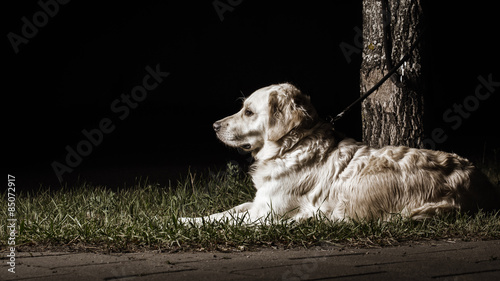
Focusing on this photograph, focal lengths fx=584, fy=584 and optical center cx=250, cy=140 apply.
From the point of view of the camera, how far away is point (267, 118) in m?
4.77

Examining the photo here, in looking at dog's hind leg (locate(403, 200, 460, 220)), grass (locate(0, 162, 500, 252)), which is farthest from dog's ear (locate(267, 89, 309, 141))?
dog's hind leg (locate(403, 200, 460, 220))

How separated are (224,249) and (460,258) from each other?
150 cm

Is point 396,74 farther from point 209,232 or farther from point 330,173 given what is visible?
point 209,232

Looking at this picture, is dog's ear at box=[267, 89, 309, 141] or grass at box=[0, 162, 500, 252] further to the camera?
dog's ear at box=[267, 89, 309, 141]

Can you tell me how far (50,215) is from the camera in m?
4.66

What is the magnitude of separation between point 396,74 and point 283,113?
1391 mm

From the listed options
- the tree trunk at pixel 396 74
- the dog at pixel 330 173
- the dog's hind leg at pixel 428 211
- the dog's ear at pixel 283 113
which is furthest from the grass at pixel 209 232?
the tree trunk at pixel 396 74

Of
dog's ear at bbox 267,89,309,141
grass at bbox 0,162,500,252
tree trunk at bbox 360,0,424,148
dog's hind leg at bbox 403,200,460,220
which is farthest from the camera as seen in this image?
tree trunk at bbox 360,0,424,148

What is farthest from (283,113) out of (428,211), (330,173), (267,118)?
(428,211)

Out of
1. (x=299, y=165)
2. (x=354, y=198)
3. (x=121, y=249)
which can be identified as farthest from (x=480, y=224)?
(x=121, y=249)

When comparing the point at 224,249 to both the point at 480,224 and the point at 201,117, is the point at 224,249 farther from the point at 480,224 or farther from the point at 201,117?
the point at 201,117

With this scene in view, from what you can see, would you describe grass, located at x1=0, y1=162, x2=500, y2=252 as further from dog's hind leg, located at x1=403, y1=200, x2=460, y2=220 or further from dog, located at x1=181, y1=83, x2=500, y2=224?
dog, located at x1=181, y1=83, x2=500, y2=224

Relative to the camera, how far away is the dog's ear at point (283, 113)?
4.68 metres

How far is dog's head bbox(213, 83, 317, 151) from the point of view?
470cm
